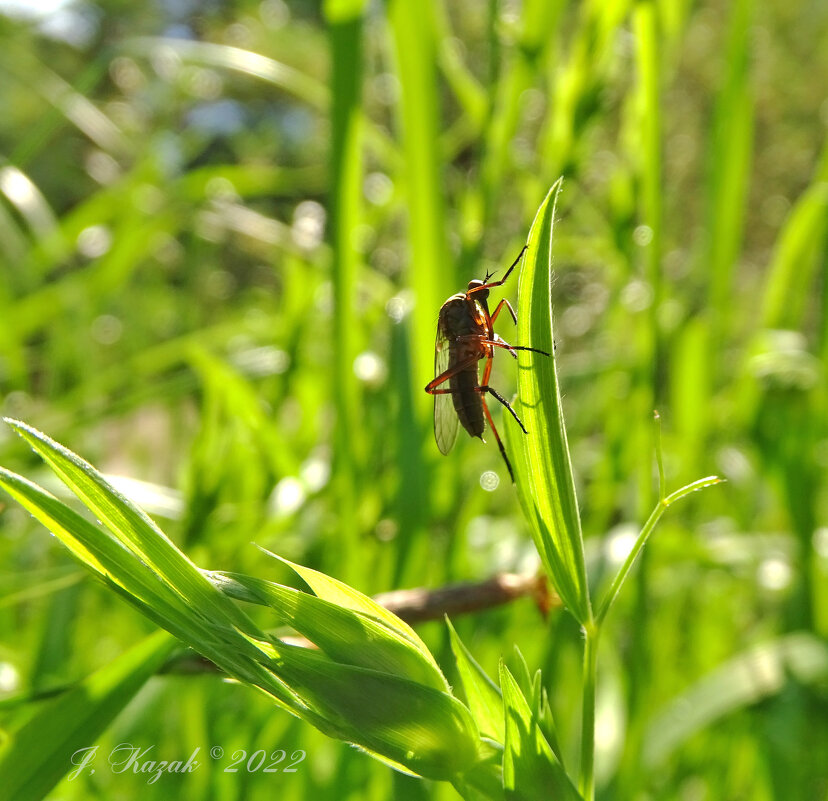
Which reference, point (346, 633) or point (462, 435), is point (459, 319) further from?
point (346, 633)

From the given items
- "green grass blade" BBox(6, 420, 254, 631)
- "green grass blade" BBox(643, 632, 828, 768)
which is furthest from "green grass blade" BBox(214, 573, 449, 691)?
"green grass blade" BBox(643, 632, 828, 768)

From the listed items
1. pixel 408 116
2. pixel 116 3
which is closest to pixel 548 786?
pixel 408 116

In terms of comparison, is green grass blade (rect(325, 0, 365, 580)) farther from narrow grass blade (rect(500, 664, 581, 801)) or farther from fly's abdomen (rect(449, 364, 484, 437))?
narrow grass blade (rect(500, 664, 581, 801))

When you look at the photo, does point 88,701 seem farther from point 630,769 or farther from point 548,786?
point 630,769

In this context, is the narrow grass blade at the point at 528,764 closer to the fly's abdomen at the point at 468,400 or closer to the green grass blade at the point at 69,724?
the green grass blade at the point at 69,724

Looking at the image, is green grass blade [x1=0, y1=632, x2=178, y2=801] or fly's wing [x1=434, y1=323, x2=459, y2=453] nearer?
green grass blade [x1=0, y1=632, x2=178, y2=801]

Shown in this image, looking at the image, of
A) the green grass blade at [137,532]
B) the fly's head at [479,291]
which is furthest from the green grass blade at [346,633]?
the fly's head at [479,291]
